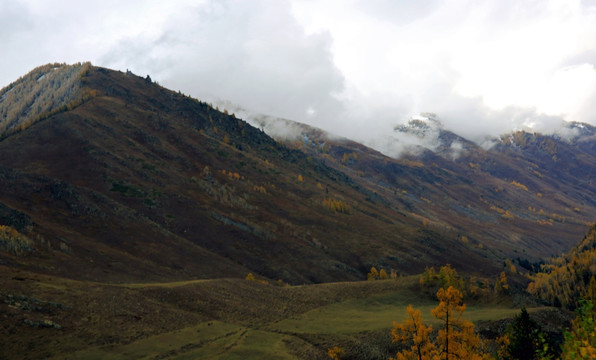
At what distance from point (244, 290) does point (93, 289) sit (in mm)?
27773

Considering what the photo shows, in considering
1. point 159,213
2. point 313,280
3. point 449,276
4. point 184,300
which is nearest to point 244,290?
point 184,300

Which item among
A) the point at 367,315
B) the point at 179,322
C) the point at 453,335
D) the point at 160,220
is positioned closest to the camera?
the point at 453,335

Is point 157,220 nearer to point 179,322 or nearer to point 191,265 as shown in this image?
point 191,265

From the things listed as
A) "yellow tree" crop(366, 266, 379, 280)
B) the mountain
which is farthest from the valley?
"yellow tree" crop(366, 266, 379, 280)

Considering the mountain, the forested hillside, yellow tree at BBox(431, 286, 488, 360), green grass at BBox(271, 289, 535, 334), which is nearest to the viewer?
yellow tree at BBox(431, 286, 488, 360)

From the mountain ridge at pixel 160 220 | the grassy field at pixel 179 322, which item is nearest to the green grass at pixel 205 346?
the grassy field at pixel 179 322

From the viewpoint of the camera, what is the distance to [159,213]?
438 ft

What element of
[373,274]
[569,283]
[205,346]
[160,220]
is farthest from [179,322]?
[569,283]

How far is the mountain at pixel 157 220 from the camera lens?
9131 centimetres

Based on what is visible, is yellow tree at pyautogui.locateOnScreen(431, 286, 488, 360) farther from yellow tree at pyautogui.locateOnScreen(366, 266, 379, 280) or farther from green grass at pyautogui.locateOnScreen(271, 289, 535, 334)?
yellow tree at pyautogui.locateOnScreen(366, 266, 379, 280)

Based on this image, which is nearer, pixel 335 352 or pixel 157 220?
pixel 335 352

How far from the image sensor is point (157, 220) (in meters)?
129

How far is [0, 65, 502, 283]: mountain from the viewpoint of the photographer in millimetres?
91312

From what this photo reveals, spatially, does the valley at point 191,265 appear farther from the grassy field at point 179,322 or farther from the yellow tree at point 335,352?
the yellow tree at point 335,352
